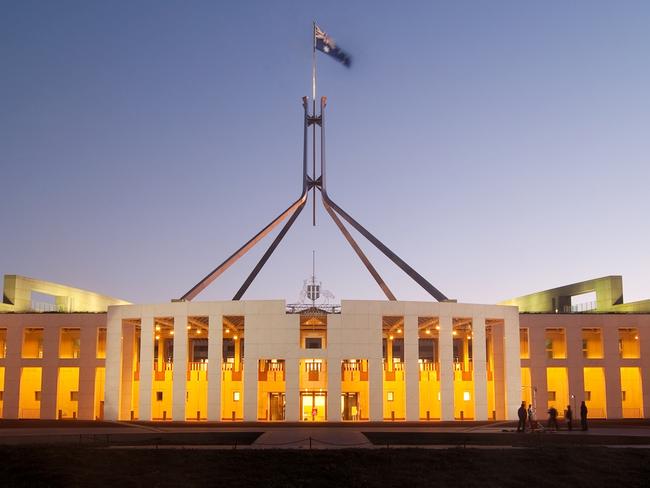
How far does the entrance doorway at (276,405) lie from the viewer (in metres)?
44.2

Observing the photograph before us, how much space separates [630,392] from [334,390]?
973 inches

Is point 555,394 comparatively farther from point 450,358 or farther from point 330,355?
point 330,355

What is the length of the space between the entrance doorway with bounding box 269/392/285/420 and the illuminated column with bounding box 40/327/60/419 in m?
13.9

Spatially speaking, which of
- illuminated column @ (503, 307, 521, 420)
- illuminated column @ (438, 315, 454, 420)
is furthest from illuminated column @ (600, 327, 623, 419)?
illuminated column @ (438, 315, 454, 420)

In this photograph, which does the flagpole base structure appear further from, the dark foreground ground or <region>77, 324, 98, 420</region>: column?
the dark foreground ground

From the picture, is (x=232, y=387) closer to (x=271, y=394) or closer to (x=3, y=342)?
(x=271, y=394)

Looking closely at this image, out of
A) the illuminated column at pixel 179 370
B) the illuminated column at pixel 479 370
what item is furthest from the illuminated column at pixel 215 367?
the illuminated column at pixel 479 370

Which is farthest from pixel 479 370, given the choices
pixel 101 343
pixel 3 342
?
pixel 3 342

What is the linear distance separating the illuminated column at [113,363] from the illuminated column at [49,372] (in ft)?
18.7

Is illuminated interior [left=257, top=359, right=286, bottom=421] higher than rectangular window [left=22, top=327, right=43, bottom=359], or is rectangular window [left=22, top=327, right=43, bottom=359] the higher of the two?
rectangular window [left=22, top=327, right=43, bottom=359]

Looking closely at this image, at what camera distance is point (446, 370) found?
41.6 m

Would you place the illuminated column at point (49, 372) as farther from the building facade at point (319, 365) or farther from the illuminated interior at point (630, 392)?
the illuminated interior at point (630, 392)

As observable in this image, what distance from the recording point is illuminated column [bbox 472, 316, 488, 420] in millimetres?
41750

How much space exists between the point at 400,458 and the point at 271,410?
20.6 metres
